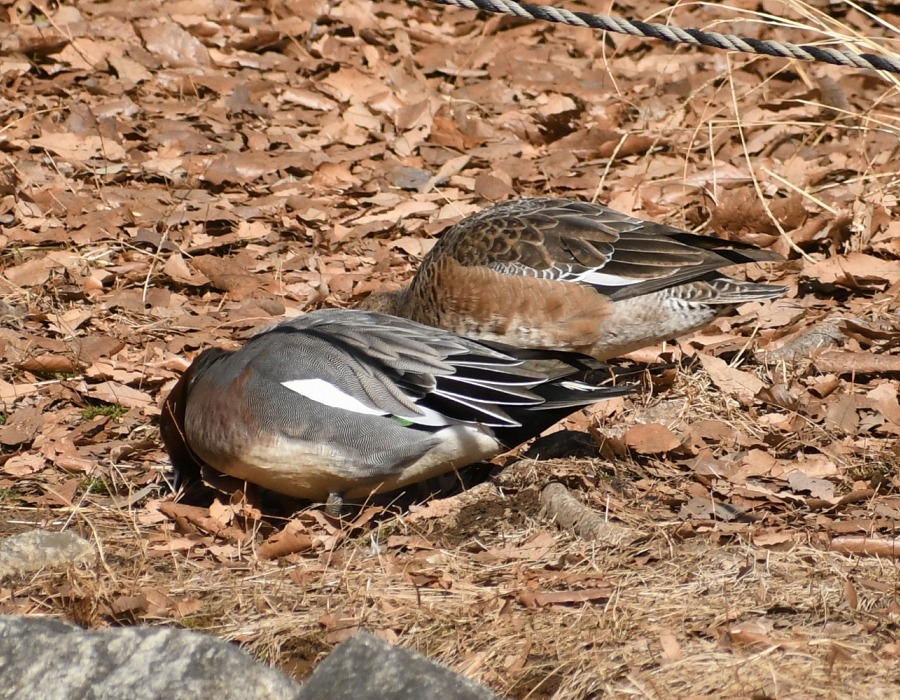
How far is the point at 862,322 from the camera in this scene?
518cm

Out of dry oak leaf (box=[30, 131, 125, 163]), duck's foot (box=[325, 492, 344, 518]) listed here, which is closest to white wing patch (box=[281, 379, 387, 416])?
duck's foot (box=[325, 492, 344, 518])

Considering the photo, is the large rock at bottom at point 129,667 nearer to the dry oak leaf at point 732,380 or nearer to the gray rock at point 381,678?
the gray rock at point 381,678

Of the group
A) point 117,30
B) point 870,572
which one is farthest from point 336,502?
point 117,30

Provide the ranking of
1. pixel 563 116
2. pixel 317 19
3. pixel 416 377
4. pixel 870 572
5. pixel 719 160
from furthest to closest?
pixel 317 19, pixel 563 116, pixel 719 160, pixel 416 377, pixel 870 572

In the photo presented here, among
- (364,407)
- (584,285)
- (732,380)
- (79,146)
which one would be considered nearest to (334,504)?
(364,407)

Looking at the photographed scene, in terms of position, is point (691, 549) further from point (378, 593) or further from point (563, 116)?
point (563, 116)

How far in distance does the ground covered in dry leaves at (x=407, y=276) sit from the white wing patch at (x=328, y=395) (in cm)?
39

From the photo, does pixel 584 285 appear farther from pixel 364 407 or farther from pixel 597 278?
pixel 364 407

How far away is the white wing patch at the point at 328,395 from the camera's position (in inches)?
159

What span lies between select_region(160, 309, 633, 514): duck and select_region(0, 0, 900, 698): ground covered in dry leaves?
177 millimetres

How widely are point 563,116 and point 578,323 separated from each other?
266cm

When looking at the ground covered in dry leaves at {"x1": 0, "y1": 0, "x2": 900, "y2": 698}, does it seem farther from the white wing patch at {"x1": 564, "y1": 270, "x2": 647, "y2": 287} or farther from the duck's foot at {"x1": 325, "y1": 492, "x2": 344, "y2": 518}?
the white wing patch at {"x1": 564, "y1": 270, "x2": 647, "y2": 287}

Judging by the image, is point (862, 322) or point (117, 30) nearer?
point (862, 322)

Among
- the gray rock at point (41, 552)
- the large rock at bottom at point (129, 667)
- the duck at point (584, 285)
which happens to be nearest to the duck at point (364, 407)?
the gray rock at point (41, 552)
